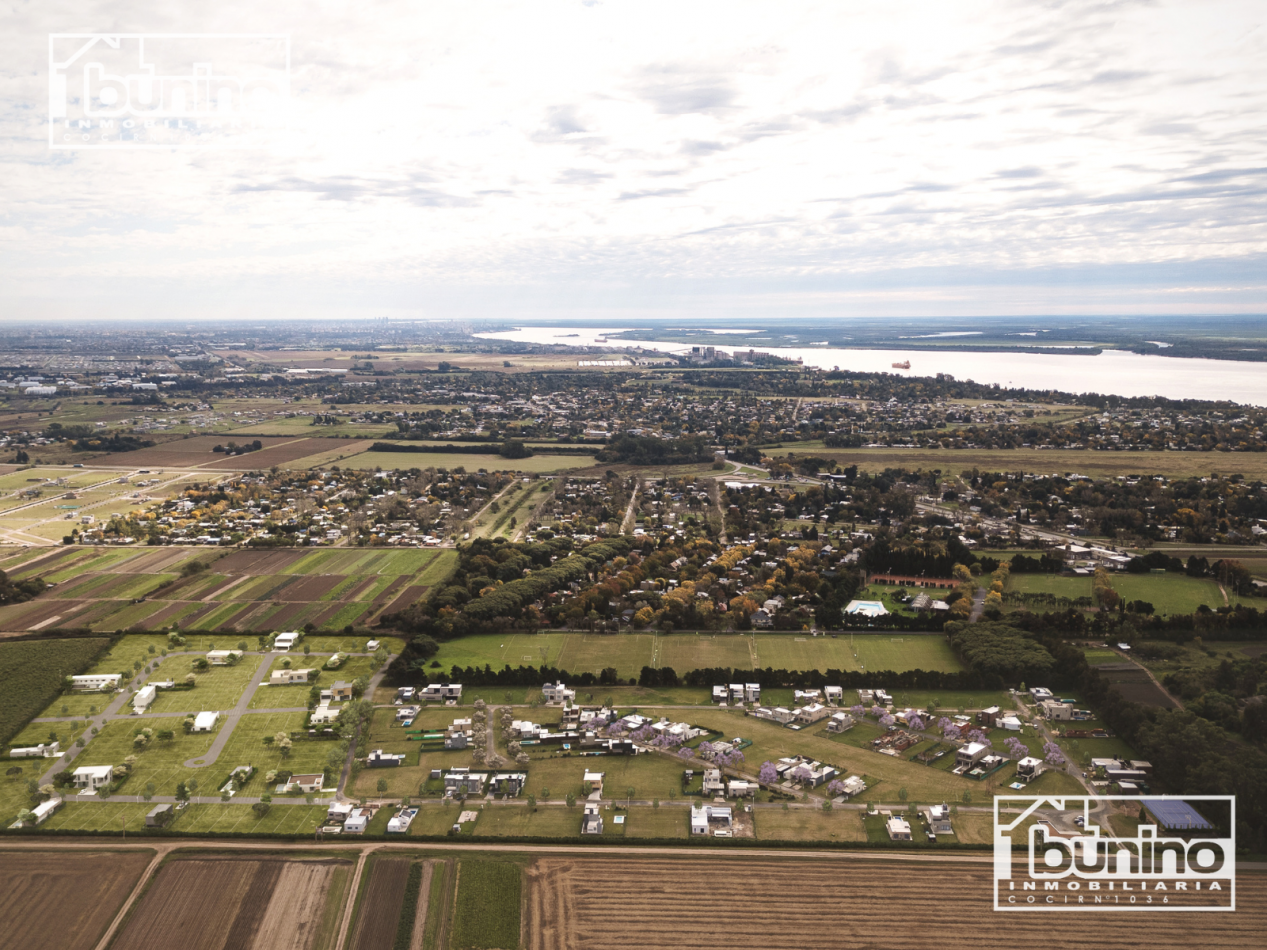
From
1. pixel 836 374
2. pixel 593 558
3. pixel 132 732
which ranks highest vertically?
pixel 836 374

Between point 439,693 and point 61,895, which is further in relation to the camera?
point 439,693

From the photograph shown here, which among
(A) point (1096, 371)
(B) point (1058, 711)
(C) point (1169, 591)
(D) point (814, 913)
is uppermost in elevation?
(A) point (1096, 371)

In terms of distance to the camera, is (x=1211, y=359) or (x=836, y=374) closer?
(x=836, y=374)

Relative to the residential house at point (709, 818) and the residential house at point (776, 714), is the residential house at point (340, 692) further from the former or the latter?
the residential house at point (776, 714)

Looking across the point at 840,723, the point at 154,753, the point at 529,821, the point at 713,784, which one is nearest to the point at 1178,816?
the point at 840,723

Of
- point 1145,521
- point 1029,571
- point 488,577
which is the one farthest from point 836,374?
point 488,577

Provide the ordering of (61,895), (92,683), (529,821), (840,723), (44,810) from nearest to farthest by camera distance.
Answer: (61,895) → (529,821) → (44,810) → (840,723) → (92,683)

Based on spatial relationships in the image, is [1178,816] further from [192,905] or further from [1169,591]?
[192,905]

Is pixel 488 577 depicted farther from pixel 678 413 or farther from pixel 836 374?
pixel 836 374
